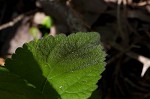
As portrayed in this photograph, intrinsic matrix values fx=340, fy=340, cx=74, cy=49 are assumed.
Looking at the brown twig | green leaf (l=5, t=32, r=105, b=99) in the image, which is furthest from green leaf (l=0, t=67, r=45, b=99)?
the brown twig

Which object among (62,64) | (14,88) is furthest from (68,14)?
(14,88)

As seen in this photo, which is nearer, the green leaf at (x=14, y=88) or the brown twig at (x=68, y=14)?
the green leaf at (x=14, y=88)

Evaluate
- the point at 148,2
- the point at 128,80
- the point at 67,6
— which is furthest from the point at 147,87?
the point at 67,6

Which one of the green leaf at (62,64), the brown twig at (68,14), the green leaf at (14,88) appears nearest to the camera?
the green leaf at (14,88)

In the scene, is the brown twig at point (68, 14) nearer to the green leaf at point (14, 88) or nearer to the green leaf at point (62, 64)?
Answer: the green leaf at point (62, 64)

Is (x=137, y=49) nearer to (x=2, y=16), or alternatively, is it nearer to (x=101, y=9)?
(x=101, y=9)

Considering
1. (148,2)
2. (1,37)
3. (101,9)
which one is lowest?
(148,2)

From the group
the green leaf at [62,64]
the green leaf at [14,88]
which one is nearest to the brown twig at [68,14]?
the green leaf at [62,64]
